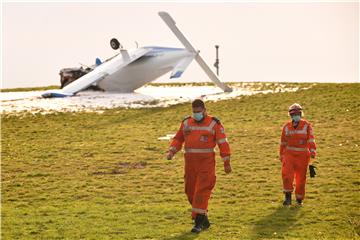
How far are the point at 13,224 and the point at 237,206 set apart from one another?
4.53m

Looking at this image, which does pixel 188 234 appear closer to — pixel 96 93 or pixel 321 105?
pixel 321 105

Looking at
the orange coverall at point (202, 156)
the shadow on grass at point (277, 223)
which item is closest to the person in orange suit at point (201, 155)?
the orange coverall at point (202, 156)

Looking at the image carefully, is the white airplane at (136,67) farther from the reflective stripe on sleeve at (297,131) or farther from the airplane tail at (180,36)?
the reflective stripe on sleeve at (297,131)

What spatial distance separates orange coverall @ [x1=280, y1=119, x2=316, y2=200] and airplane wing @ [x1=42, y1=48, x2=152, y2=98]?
77.1 feet

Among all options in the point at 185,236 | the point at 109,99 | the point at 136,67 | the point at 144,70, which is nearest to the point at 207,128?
the point at 185,236

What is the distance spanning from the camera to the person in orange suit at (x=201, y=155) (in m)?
12.6

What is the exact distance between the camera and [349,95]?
33.8 meters

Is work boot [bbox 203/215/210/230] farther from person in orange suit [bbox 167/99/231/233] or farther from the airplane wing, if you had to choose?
the airplane wing

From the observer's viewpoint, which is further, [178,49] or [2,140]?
[178,49]

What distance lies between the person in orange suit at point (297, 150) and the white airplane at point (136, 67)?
70.0 feet

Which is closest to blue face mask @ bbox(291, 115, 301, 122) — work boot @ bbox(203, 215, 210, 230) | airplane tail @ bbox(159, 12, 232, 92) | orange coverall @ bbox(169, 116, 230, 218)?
orange coverall @ bbox(169, 116, 230, 218)

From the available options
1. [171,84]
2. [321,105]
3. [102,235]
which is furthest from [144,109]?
[102,235]

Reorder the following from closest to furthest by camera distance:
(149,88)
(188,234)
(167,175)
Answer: (188,234) < (167,175) < (149,88)

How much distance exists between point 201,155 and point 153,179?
19.9ft
